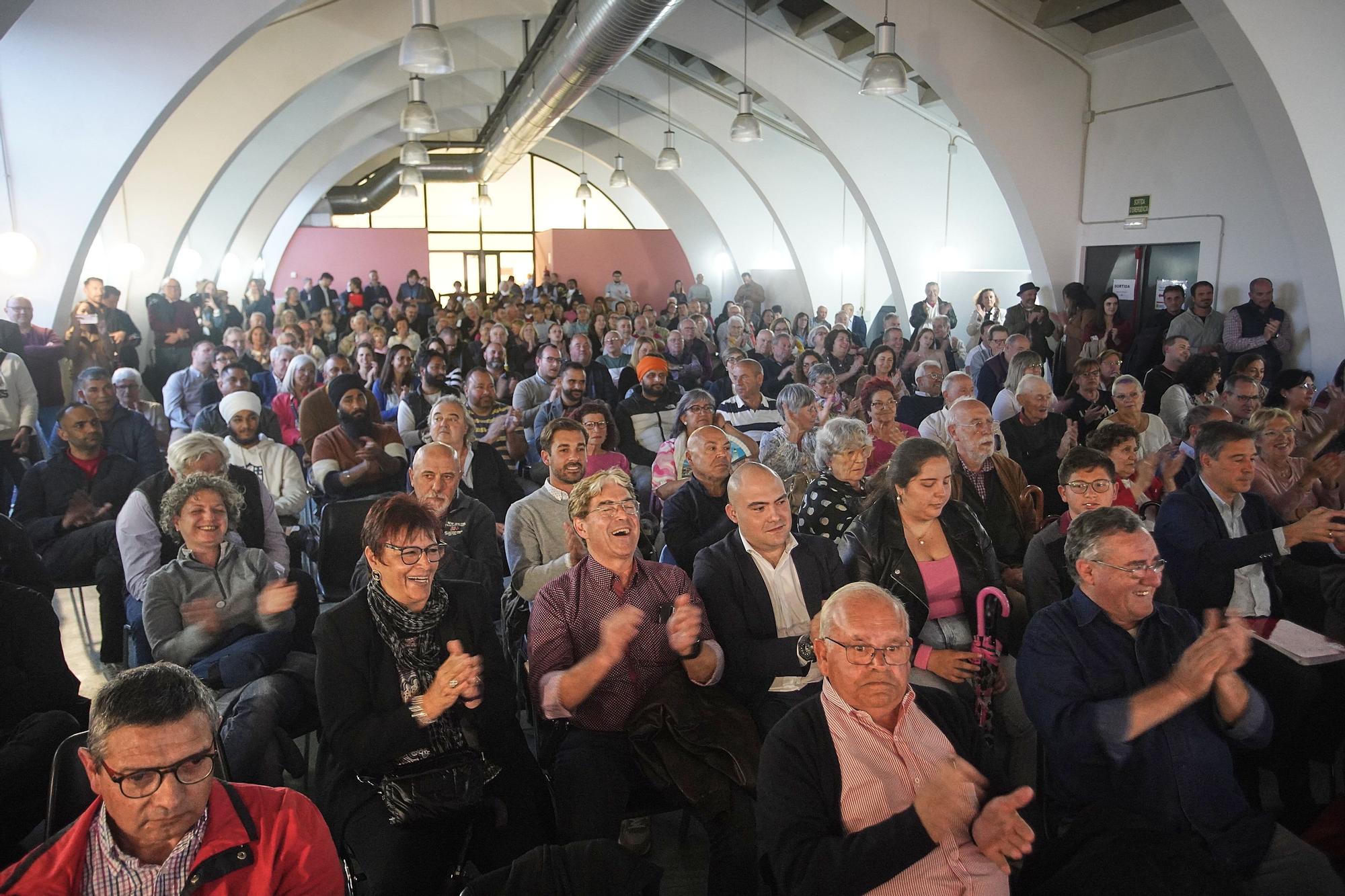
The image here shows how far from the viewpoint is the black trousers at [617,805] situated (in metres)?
2.44

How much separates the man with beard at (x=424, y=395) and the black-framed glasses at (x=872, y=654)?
180 inches

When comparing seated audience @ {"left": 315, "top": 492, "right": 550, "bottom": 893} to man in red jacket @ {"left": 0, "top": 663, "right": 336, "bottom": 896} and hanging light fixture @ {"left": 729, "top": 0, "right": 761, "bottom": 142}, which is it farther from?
hanging light fixture @ {"left": 729, "top": 0, "right": 761, "bottom": 142}

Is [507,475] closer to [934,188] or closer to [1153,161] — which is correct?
[1153,161]

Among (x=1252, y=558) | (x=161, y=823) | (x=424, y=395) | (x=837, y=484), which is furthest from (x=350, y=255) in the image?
(x=161, y=823)

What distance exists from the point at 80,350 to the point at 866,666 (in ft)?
28.2

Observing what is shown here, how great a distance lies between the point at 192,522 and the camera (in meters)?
3.07

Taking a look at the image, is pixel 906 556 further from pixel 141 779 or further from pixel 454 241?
pixel 454 241

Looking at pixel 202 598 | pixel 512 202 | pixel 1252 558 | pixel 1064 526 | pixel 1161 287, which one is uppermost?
pixel 512 202

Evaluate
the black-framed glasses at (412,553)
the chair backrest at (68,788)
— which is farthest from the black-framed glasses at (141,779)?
the black-framed glasses at (412,553)

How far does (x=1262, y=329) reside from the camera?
7535 millimetres

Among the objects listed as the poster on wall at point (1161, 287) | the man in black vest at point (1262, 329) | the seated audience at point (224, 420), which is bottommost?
the seated audience at point (224, 420)

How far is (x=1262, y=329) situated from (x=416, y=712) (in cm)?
773

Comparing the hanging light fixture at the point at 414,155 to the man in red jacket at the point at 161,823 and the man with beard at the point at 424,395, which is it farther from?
the man in red jacket at the point at 161,823

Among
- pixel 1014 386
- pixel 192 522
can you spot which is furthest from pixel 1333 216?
pixel 192 522
